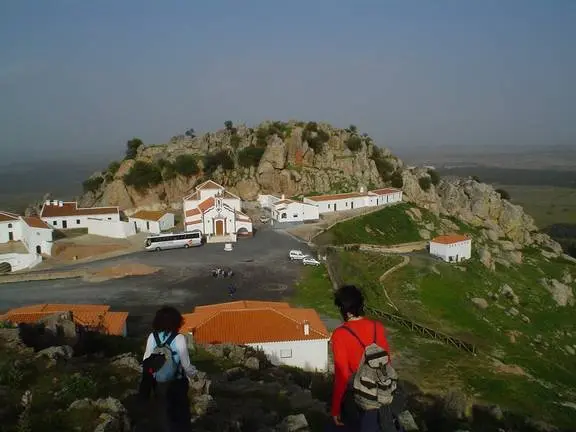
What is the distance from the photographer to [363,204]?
68.9 meters

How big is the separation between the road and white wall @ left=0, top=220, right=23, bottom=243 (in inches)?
462

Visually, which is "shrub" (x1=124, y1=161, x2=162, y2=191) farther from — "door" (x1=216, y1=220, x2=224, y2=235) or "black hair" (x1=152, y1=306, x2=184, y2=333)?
"black hair" (x1=152, y1=306, x2=184, y2=333)

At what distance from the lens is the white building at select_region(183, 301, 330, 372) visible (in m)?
20.9

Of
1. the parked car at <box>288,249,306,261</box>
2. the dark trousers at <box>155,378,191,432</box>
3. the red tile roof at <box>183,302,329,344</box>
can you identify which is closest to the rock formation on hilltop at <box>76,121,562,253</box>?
the parked car at <box>288,249,306,261</box>

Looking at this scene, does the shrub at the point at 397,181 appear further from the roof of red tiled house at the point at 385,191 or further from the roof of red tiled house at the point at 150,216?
the roof of red tiled house at the point at 150,216

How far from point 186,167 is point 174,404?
66.6 m

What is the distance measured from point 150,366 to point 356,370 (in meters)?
2.69

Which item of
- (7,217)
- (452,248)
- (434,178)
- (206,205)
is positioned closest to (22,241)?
(7,217)

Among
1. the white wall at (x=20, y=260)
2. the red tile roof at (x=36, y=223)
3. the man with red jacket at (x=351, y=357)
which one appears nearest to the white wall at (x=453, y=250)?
the white wall at (x=20, y=260)

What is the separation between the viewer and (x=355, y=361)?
6.43 m

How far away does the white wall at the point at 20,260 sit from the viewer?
149ft

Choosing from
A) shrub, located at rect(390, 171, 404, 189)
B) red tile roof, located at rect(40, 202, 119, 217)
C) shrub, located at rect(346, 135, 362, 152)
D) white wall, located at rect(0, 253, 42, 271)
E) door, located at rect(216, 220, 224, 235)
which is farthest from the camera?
shrub, located at rect(346, 135, 362, 152)

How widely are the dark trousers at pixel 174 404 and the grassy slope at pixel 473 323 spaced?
55.9 ft

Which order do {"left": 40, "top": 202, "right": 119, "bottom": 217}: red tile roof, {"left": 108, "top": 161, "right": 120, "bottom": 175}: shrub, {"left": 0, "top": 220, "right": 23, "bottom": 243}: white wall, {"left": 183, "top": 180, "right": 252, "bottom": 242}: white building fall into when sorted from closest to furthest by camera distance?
{"left": 0, "top": 220, "right": 23, "bottom": 243}: white wall < {"left": 183, "top": 180, "right": 252, "bottom": 242}: white building < {"left": 40, "top": 202, "right": 119, "bottom": 217}: red tile roof < {"left": 108, "top": 161, "right": 120, "bottom": 175}: shrub
